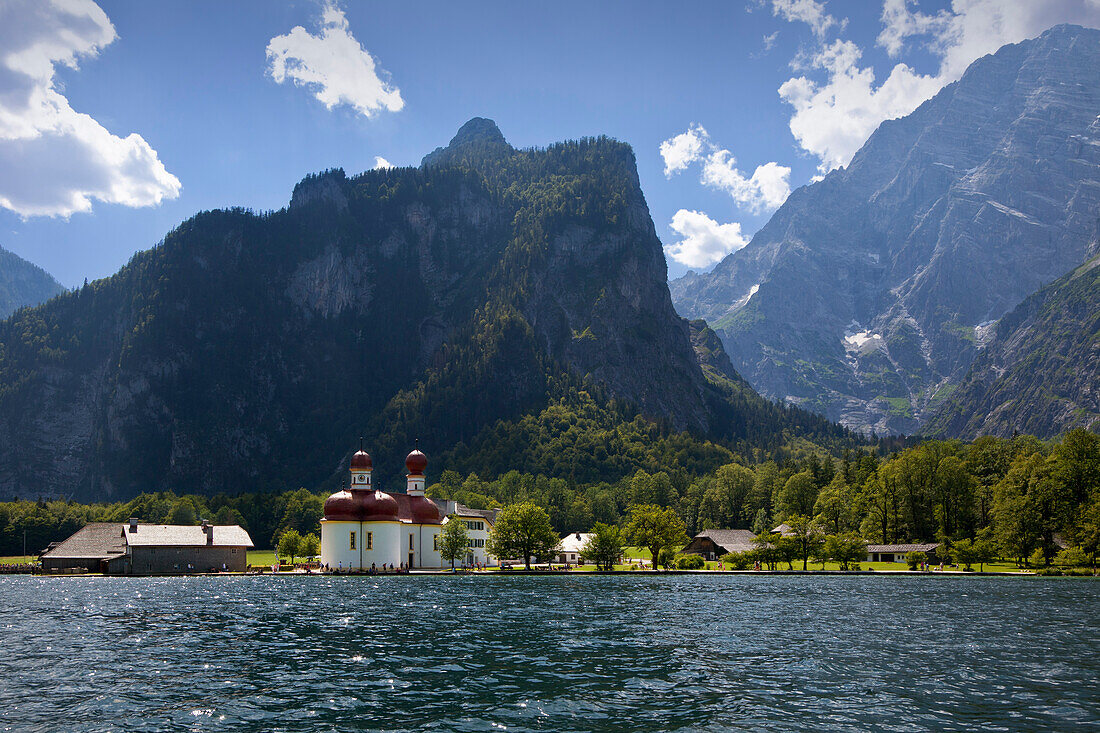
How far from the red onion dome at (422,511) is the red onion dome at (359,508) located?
31.2 ft

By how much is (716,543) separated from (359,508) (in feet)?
218

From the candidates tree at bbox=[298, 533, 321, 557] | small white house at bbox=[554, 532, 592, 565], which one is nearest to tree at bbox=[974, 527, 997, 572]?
small white house at bbox=[554, 532, 592, 565]

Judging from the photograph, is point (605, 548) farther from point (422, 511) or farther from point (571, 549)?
point (422, 511)

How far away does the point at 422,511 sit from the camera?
5576 inches

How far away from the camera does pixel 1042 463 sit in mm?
120688

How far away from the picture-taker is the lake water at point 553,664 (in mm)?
28641

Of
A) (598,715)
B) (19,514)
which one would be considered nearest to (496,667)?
(598,715)

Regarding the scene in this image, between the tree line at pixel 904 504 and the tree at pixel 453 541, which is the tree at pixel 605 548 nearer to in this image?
the tree line at pixel 904 504

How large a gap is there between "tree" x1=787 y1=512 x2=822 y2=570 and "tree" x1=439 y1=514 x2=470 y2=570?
51615 millimetres

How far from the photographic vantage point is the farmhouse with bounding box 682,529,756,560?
498 feet

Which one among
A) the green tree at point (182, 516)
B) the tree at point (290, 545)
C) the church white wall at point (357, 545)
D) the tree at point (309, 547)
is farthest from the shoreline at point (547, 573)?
the green tree at point (182, 516)

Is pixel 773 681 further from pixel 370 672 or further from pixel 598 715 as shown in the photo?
pixel 370 672

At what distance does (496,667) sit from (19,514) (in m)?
186

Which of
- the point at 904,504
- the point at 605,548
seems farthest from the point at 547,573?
the point at 904,504
